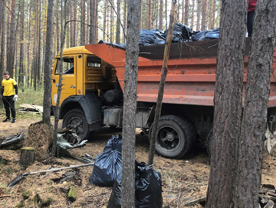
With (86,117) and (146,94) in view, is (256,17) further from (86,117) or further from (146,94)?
(86,117)

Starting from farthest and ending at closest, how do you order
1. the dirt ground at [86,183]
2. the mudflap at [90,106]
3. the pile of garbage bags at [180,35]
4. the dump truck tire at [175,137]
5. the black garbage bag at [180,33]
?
the mudflap at [90,106] → the dump truck tire at [175,137] → the black garbage bag at [180,33] → the pile of garbage bags at [180,35] → the dirt ground at [86,183]

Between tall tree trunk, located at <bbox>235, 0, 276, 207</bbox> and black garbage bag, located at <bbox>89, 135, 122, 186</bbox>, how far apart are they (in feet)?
6.19

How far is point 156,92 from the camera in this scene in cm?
502

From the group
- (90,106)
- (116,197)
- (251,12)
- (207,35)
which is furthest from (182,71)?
(116,197)

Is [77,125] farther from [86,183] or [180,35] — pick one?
[180,35]

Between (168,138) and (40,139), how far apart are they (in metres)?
2.66

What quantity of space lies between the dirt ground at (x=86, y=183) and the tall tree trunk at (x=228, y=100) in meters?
0.69

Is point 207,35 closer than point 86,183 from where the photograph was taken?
No

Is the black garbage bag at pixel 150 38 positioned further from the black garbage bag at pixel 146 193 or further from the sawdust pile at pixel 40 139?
the black garbage bag at pixel 146 193

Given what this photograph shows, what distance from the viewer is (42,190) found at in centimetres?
320

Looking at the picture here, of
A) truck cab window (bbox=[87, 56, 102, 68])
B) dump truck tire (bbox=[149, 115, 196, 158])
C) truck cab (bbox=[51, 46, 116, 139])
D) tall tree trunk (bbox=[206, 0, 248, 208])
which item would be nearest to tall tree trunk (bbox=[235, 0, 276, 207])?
tall tree trunk (bbox=[206, 0, 248, 208])

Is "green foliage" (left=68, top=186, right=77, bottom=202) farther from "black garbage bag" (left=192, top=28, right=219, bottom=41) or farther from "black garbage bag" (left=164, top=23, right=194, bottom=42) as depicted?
"black garbage bag" (left=192, top=28, right=219, bottom=41)

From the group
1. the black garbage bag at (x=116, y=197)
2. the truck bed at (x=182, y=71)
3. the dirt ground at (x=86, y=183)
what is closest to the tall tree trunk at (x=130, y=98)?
the black garbage bag at (x=116, y=197)

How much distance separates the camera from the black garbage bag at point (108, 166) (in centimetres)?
339
